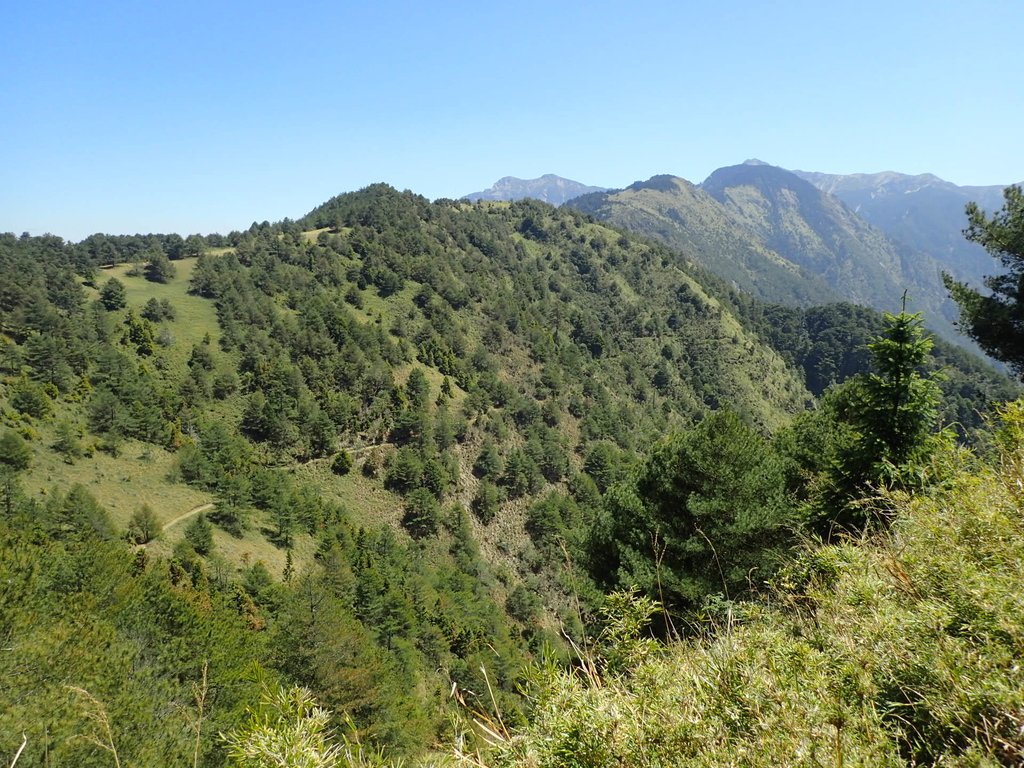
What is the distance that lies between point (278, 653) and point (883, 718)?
23765 millimetres

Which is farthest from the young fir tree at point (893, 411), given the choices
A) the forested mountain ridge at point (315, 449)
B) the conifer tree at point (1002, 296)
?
the forested mountain ridge at point (315, 449)

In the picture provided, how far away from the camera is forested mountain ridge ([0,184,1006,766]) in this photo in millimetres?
14328

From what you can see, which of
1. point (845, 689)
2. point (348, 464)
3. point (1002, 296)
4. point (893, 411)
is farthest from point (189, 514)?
point (1002, 296)

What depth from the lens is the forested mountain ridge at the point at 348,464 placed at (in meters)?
14.3

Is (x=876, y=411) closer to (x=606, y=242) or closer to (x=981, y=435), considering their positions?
(x=981, y=435)

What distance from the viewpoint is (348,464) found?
5875cm

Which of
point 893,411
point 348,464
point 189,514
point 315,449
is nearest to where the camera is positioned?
point 893,411

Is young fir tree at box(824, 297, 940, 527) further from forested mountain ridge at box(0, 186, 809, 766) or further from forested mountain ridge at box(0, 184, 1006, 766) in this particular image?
forested mountain ridge at box(0, 186, 809, 766)

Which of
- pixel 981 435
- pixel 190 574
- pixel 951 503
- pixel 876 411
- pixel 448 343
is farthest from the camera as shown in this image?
pixel 448 343

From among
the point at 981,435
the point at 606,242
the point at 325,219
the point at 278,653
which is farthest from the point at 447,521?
the point at 606,242

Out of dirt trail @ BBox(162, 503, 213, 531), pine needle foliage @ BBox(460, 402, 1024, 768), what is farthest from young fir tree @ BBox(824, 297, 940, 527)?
dirt trail @ BBox(162, 503, 213, 531)

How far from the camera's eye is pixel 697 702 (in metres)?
2.51

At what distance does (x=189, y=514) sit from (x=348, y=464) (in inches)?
800

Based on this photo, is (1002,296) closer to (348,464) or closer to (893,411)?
(893,411)
